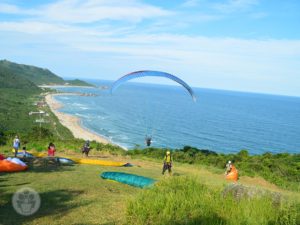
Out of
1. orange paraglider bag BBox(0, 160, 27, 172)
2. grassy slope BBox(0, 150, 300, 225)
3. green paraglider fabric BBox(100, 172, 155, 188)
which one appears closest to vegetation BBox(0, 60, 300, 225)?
grassy slope BBox(0, 150, 300, 225)

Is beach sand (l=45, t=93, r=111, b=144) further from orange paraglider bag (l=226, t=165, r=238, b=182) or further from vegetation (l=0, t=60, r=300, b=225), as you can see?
vegetation (l=0, t=60, r=300, b=225)

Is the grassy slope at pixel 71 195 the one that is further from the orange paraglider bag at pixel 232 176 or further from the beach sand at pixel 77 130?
the beach sand at pixel 77 130

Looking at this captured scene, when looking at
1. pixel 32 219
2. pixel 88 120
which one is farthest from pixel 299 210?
pixel 88 120

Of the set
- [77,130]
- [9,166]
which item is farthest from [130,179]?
[77,130]

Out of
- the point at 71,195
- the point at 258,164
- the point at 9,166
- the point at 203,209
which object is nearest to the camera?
the point at 203,209

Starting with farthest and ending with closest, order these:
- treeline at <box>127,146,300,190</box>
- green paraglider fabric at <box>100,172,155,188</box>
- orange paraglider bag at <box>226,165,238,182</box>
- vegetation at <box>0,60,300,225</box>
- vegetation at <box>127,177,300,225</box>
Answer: treeline at <box>127,146,300,190</box>
orange paraglider bag at <box>226,165,238,182</box>
green paraglider fabric at <box>100,172,155,188</box>
vegetation at <box>0,60,300,225</box>
vegetation at <box>127,177,300,225</box>

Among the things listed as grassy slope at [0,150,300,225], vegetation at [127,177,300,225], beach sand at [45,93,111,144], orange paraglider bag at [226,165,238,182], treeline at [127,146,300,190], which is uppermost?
vegetation at [127,177,300,225]

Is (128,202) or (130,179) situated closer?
(128,202)

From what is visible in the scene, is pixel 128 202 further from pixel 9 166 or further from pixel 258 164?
pixel 258 164

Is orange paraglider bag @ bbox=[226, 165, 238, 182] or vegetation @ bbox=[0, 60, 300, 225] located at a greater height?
vegetation @ bbox=[0, 60, 300, 225]
